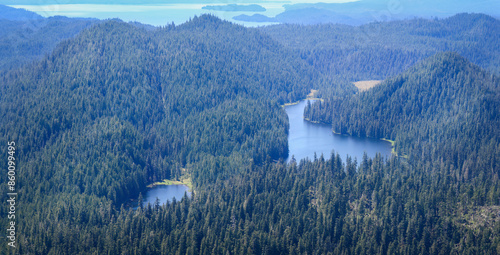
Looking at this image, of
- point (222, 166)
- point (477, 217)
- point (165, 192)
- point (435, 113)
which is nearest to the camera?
point (477, 217)

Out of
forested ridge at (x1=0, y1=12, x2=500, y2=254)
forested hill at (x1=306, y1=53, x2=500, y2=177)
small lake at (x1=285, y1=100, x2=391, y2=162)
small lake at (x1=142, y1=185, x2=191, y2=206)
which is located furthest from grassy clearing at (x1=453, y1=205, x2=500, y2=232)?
small lake at (x1=142, y1=185, x2=191, y2=206)

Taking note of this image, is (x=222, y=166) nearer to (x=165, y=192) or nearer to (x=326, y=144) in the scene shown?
(x=165, y=192)

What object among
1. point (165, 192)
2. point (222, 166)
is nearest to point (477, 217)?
point (222, 166)

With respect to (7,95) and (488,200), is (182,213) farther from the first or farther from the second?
(7,95)

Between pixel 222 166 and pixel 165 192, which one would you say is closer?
pixel 165 192

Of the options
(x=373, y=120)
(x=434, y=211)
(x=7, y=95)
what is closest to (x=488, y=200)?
(x=434, y=211)

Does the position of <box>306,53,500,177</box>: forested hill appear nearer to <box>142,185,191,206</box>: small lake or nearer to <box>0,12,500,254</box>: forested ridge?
<box>0,12,500,254</box>: forested ridge
